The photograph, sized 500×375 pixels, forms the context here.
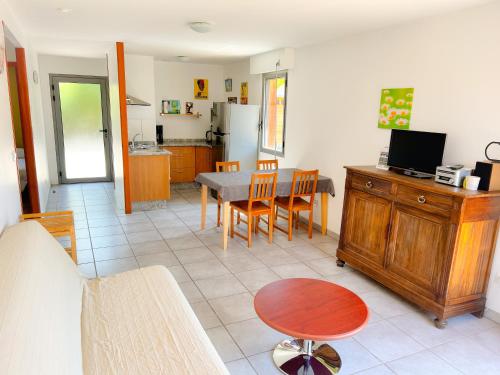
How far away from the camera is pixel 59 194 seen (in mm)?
6215

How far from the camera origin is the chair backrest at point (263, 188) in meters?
3.96

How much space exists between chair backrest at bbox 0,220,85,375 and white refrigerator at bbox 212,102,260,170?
13.2ft

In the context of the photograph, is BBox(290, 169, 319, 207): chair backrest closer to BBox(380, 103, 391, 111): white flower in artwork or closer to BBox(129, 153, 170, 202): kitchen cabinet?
BBox(380, 103, 391, 111): white flower in artwork

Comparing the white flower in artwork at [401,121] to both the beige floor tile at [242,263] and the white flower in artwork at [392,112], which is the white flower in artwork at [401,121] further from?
the beige floor tile at [242,263]

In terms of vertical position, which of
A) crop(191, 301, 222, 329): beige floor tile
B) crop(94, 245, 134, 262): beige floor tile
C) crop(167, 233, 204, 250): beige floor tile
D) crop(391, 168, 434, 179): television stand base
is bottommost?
crop(191, 301, 222, 329): beige floor tile

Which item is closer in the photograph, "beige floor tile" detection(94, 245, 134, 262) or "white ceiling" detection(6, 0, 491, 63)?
"white ceiling" detection(6, 0, 491, 63)

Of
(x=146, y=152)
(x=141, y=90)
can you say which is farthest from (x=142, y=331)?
(x=141, y=90)

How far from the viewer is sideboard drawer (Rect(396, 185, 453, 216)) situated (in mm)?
2546

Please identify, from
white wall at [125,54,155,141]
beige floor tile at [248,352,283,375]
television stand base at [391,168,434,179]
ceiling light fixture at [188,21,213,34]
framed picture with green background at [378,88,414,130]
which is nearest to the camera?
beige floor tile at [248,352,283,375]

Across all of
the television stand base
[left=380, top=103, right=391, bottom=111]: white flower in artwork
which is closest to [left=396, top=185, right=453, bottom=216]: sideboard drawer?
the television stand base

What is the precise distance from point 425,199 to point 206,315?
1.85 metres

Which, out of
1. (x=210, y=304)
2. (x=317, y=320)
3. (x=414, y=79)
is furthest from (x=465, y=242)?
(x=210, y=304)

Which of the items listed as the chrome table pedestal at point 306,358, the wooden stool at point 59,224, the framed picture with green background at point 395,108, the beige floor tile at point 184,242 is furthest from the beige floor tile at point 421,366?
the wooden stool at point 59,224

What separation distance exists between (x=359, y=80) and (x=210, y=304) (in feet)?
9.04
